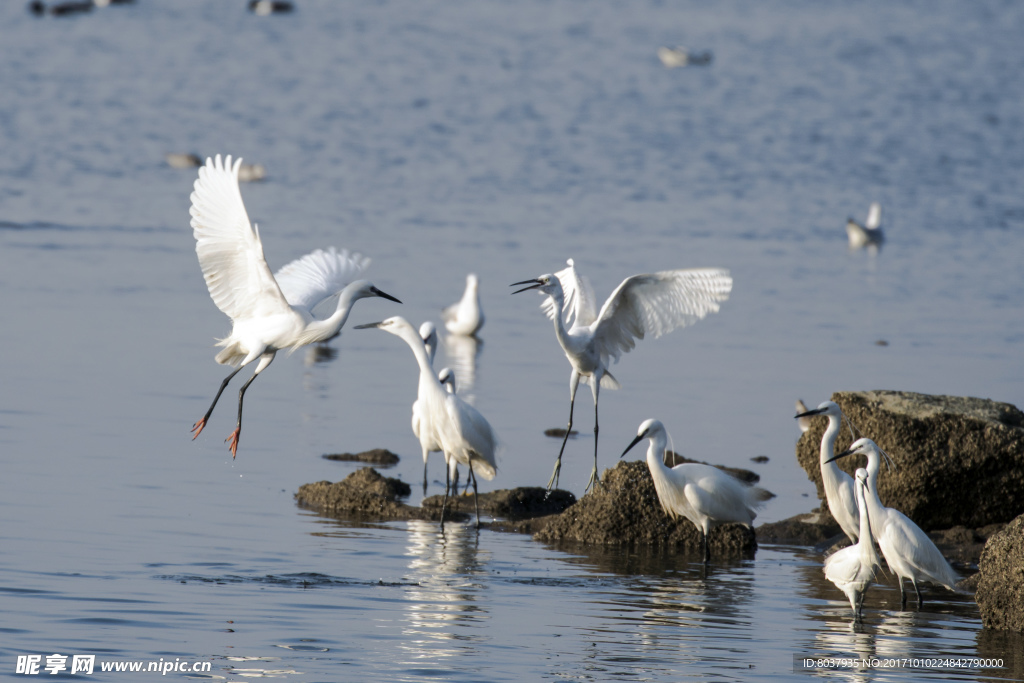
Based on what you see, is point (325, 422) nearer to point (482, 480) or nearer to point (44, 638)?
point (482, 480)

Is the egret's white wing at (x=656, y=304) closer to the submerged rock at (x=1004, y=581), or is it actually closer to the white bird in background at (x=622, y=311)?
the white bird in background at (x=622, y=311)

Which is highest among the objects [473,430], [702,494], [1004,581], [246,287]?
[246,287]

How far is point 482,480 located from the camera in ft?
41.8

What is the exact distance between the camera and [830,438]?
1064 cm

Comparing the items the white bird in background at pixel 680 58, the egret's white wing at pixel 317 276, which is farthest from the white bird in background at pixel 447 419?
the white bird in background at pixel 680 58

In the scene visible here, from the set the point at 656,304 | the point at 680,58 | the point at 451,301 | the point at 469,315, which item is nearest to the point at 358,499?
the point at 656,304

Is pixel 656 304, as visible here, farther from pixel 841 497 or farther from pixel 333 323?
pixel 333 323

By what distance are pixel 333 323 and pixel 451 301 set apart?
361 inches

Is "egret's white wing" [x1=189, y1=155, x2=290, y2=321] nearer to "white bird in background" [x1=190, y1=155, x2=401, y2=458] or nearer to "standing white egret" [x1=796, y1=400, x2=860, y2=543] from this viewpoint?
"white bird in background" [x1=190, y1=155, x2=401, y2=458]

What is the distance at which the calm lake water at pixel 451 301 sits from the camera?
325 inches

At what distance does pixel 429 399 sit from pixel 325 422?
9.33 ft

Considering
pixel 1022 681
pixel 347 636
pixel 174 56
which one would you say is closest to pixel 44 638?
pixel 347 636

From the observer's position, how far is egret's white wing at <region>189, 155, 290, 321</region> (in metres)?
9.73

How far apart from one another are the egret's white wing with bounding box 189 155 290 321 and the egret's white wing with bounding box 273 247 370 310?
59 centimetres
